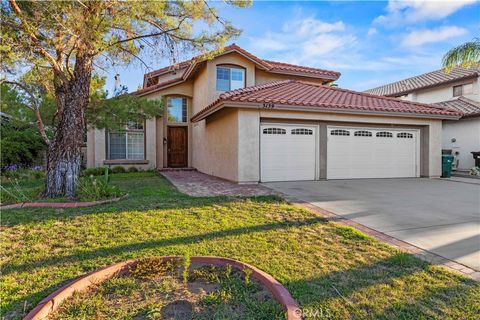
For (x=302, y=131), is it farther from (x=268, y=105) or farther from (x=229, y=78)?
(x=229, y=78)

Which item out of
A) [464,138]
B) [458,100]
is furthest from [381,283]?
[458,100]

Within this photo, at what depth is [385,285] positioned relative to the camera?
339 cm

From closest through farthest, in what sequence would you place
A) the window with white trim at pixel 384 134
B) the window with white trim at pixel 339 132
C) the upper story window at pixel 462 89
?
the window with white trim at pixel 339 132, the window with white trim at pixel 384 134, the upper story window at pixel 462 89

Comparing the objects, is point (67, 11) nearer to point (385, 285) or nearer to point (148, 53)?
point (148, 53)

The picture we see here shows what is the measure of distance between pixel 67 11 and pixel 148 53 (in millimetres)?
2648

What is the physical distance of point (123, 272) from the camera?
3660mm

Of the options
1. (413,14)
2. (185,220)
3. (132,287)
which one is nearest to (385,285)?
(132,287)

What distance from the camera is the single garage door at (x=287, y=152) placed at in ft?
38.2

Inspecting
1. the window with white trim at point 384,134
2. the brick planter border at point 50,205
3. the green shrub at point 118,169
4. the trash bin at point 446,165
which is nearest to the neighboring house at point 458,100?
the trash bin at point 446,165

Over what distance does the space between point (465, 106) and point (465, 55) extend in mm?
13646

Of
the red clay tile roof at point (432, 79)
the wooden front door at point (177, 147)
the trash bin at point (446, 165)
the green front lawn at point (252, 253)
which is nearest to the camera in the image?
the green front lawn at point (252, 253)

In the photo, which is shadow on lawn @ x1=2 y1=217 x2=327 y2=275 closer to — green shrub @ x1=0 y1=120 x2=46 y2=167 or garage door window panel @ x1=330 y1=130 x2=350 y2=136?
garage door window panel @ x1=330 y1=130 x2=350 y2=136

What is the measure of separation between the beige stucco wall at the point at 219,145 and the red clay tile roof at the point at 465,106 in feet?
47.9

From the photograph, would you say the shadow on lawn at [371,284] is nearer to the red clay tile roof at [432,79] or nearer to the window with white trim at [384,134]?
the window with white trim at [384,134]
